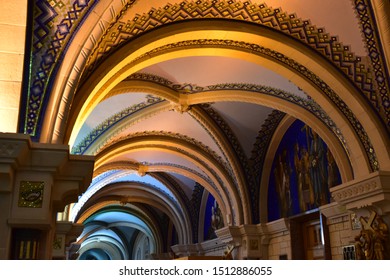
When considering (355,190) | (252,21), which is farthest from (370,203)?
(252,21)

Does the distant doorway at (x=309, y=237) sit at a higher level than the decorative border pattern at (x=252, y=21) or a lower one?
lower

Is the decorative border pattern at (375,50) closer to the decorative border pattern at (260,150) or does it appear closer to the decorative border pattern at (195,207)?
the decorative border pattern at (260,150)

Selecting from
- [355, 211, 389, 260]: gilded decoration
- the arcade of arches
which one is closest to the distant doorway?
the arcade of arches

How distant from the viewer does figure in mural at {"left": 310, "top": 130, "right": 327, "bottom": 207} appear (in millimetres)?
8453

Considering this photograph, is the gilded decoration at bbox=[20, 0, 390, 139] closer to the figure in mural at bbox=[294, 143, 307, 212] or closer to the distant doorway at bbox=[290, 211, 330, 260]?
the distant doorway at bbox=[290, 211, 330, 260]

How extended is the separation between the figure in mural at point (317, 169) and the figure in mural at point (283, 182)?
38.0 inches

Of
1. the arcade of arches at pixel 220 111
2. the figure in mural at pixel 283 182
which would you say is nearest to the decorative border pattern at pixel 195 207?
the arcade of arches at pixel 220 111

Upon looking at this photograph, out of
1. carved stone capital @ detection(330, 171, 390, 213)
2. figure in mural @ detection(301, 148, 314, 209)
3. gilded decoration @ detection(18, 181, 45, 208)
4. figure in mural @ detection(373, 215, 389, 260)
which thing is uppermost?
figure in mural @ detection(301, 148, 314, 209)

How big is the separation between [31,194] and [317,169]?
601 cm

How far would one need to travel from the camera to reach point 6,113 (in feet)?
13.2

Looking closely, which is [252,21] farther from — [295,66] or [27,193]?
[27,193]

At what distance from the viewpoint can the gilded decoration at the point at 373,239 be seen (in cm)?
566

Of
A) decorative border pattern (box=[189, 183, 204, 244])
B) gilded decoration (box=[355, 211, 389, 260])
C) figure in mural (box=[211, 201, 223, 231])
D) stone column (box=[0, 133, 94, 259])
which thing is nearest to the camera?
stone column (box=[0, 133, 94, 259])

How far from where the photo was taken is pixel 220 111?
9359mm
